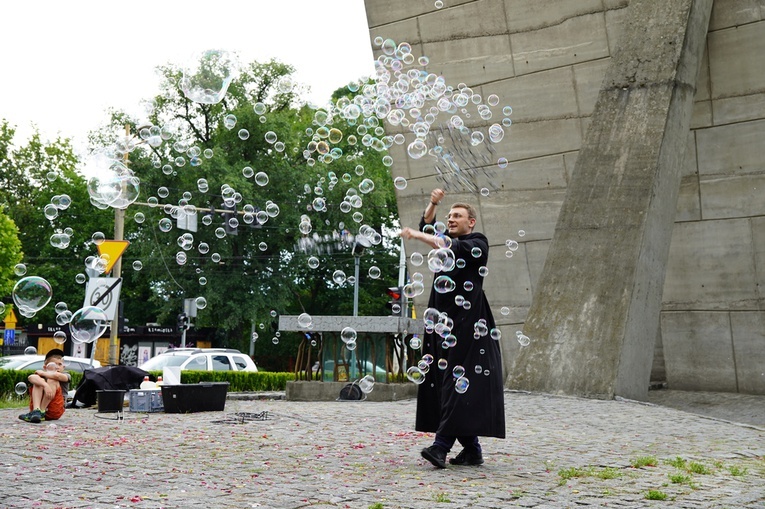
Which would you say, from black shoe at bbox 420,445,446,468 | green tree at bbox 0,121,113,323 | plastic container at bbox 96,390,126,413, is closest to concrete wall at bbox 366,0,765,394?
plastic container at bbox 96,390,126,413

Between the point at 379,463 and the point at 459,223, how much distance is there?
74.3 inches

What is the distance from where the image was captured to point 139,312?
5141 cm

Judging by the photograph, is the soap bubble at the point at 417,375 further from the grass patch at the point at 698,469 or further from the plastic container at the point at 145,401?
the plastic container at the point at 145,401

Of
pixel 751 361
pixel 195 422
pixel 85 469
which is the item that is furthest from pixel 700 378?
pixel 85 469

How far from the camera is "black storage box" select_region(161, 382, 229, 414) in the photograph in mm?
12891

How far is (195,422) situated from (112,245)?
458 cm

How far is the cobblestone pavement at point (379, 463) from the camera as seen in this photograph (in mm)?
5594

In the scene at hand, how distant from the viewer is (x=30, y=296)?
9.70 metres

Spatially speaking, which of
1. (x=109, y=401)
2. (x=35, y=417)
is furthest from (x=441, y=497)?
(x=109, y=401)

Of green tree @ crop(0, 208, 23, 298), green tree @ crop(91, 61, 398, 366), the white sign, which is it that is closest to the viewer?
the white sign

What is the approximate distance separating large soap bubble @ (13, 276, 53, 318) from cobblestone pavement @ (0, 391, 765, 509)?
130 centimetres

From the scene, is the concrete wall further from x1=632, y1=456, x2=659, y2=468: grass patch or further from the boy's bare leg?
x1=632, y1=456, x2=659, y2=468: grass patch

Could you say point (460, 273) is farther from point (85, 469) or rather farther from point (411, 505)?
point (85, 469)

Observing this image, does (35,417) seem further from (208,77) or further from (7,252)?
(7,252)
